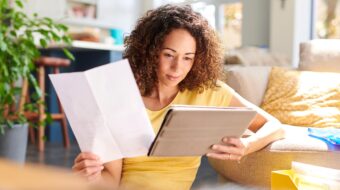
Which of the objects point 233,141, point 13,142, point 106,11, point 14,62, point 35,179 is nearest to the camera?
point 35,179

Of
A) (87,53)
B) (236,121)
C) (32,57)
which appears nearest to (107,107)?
(236,121)

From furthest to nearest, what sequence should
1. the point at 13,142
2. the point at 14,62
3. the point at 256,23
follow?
the point at 256,23, the point at 13,142, the point at 14,62

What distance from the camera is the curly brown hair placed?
1.22m

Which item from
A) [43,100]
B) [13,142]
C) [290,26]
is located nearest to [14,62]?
[13,142]

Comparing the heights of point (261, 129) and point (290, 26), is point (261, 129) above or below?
below

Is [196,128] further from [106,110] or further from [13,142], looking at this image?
[13,142]

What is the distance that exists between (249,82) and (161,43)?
0.94 m

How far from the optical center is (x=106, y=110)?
90cm

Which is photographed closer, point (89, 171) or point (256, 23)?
point (89, 171)

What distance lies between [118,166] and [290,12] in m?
3.44

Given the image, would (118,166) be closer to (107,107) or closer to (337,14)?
(107,107)

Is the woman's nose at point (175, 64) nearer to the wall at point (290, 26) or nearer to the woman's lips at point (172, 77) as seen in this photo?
the woman's lips at point (172, 77)

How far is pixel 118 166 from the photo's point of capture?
3.76 feet

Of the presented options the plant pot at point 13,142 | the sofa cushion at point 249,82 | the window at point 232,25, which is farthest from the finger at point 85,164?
the window at point 232,25
